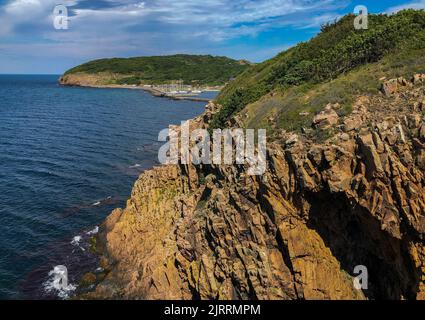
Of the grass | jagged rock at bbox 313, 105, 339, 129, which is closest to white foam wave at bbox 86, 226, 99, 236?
the grass

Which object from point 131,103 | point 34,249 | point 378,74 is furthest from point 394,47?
point 131,103

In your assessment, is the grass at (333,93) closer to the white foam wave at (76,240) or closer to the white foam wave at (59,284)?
the white foam wave at (59,284)

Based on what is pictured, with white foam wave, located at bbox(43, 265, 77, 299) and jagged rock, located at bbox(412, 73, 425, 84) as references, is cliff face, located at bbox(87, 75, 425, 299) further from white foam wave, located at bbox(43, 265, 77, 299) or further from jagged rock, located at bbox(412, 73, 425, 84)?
white foam wave, located at bbox(43, 265, 77, 299)

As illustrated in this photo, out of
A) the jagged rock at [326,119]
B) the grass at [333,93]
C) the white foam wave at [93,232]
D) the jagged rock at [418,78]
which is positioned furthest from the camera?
the white foam wave at [93,232]

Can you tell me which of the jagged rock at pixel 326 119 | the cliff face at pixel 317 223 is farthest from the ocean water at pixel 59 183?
the jagged rock at pixel 326 119

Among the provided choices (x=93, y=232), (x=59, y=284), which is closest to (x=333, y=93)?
(x=59, y=284)

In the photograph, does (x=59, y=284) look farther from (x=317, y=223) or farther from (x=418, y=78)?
(x=418, y=78)
